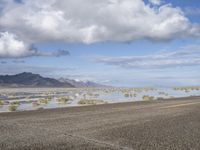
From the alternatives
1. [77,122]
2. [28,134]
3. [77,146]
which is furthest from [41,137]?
[77,122]

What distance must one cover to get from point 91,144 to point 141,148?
2.20 metres

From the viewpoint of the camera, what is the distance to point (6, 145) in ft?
45.0

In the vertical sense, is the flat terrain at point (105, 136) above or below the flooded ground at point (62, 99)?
below

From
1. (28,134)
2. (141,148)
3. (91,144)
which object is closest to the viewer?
(141,148)

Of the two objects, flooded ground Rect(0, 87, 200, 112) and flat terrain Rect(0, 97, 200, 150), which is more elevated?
flooded ground Rect(0, 87, 200, 112)

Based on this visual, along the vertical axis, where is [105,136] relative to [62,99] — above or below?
below

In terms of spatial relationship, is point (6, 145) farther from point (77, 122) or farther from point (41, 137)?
point (77, 122)

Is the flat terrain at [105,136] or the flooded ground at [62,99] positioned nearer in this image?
the flat terrain at [105,136]

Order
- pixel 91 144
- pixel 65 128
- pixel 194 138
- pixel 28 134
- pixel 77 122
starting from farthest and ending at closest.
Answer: pixel 77 122
pixel 65 128
pixel 28 134
pixel 194 138
pixel 91 144

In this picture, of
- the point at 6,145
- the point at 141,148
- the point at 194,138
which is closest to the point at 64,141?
the point at 6,145

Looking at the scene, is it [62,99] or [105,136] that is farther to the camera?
[62,99]

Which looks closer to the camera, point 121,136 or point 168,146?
point 168,146

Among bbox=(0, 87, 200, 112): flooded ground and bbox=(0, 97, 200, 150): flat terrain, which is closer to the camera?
bbox=(0, 97, 200, 150): flat terrain

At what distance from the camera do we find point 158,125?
19969 millimetres
